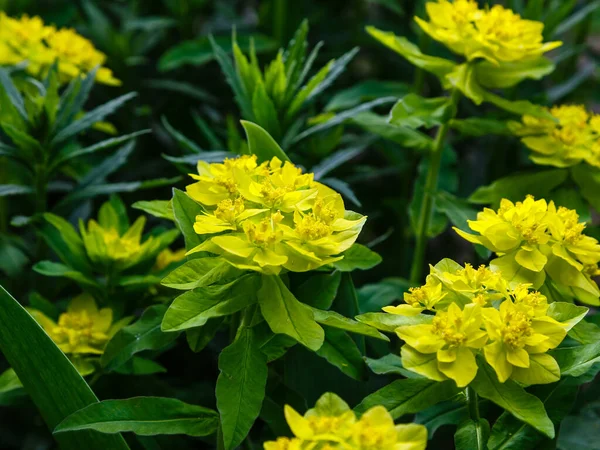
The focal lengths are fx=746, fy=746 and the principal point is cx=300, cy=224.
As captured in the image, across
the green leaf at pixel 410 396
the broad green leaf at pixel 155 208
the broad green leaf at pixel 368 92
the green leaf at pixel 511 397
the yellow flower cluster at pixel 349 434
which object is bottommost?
the green leaf at pixel 410 396

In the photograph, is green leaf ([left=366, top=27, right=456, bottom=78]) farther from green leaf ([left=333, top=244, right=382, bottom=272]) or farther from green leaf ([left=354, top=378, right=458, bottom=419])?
green leaf ([left=354, top=378, right=458, bottom=419])

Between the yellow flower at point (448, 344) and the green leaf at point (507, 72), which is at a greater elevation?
the green leaf at point (507, 72)

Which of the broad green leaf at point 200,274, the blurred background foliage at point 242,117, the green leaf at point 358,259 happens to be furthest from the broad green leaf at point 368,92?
the broad green leaf at point 200,274

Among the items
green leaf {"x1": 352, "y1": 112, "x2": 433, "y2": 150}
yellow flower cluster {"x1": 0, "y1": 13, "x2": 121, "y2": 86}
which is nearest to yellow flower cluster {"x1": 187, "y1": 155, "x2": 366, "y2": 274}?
green leaf {"x1": 352, "y1": 112, "x2": 433, "y2": 150}

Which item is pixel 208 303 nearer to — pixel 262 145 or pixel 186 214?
pixel 186 214

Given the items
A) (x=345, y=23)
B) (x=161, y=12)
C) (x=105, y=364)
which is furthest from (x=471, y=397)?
(x=161, y=12)

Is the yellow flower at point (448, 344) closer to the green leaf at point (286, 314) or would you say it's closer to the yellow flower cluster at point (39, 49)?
the green leaf at point (286, 314)

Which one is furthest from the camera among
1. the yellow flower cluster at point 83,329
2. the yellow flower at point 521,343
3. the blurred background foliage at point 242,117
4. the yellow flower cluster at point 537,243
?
the blurred background foliage at point 242,117

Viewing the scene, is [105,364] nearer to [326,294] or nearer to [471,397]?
[326,294]
